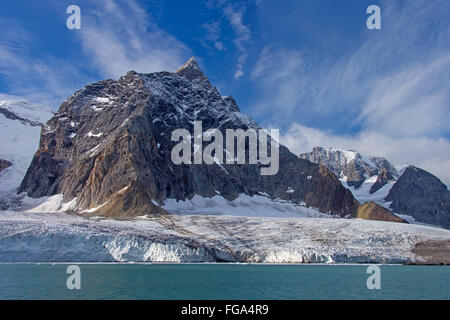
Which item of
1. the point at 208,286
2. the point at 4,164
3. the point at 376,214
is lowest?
the point at 208,286

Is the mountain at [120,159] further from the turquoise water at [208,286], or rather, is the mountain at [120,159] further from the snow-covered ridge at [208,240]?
the turquoise water at [208,286]

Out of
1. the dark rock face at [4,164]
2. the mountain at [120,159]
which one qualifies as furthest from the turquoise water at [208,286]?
the dark rock face at [4,164]

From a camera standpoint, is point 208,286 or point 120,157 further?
point 120,157

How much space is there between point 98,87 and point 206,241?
407 feet

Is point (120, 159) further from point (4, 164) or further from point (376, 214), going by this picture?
point (376, 214)

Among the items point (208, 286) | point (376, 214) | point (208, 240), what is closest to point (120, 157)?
point (208, 240)

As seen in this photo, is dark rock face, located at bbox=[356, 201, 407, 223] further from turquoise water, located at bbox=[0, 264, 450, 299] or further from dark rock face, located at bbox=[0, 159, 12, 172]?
dark rock face, located at bbox=[0, 159, 12, 172]

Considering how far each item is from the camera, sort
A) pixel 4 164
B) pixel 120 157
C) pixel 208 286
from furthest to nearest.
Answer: pixel 4 164
pixel 120 157
pixel 208 286

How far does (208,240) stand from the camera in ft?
307

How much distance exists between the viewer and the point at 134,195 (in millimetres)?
135750

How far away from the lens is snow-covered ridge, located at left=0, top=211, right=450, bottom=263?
77.5m

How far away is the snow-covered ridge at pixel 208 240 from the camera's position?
254 ft
